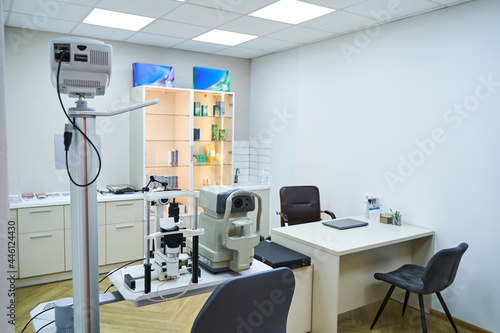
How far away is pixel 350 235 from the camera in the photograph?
3326 millimetres

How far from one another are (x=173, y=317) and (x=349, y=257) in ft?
5.49

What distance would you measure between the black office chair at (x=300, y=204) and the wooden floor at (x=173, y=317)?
1.10m

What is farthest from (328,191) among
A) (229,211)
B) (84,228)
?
(84,228)

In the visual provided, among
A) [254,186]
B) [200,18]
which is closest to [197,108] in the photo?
[254,186]

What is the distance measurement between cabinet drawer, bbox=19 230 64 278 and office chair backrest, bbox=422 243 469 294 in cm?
359

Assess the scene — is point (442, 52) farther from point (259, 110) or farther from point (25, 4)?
point (25, 4)

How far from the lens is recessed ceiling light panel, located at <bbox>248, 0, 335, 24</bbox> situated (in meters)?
3.47

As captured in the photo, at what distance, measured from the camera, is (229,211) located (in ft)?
7.30

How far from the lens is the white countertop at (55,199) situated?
155 inches

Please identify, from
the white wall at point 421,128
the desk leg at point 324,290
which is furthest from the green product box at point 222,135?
the desk leg at point 324,290

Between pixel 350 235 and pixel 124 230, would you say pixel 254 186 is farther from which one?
pixel 350 235

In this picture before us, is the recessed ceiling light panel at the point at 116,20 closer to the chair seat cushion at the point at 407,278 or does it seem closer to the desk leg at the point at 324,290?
the desk leg at the point at 324,290

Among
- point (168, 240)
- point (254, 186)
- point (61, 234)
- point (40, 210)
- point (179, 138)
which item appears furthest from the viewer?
point (254, 186)

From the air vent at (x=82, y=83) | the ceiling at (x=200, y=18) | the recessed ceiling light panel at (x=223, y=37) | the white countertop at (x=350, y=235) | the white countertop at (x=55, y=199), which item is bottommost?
the white countertop at (x=350, y=235)
